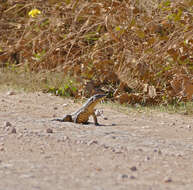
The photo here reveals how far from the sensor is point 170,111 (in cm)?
702

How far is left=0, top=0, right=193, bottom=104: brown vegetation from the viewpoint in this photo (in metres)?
7.46

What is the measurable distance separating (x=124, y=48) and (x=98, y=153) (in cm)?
420

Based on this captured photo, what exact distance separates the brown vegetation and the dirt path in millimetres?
1118

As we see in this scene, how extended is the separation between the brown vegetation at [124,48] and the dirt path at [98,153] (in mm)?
1118

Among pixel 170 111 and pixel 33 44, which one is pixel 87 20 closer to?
pixel 33 44

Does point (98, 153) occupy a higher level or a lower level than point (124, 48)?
lower

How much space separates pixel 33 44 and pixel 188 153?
6160 millimetres

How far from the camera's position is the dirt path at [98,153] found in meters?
3.18

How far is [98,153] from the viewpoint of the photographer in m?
4.09

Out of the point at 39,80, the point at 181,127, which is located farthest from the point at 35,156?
the point at 39,80

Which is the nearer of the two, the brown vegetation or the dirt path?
the dirt path

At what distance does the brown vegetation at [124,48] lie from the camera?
7.46 m

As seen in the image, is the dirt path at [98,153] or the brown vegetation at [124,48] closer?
the dirt path at [98,153]

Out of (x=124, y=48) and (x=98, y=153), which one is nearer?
(x=98, y=153)
